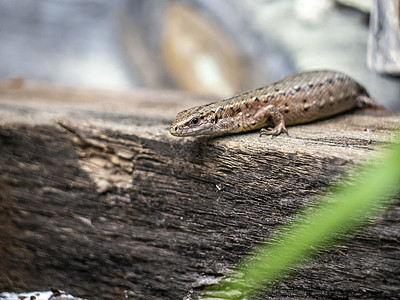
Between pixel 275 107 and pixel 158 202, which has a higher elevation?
pixel 275 107

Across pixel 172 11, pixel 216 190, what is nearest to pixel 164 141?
pixel 216 190

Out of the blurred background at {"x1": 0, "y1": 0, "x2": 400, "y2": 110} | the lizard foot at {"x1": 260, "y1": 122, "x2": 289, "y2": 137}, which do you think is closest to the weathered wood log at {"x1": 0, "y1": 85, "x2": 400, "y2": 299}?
the lizard foot at {"x1": 260, "y1": 122, "x2": 289, "y2": 137}

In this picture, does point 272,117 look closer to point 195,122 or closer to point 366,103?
point 195,122

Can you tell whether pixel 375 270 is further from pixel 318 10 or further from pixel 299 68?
pixel 318 10

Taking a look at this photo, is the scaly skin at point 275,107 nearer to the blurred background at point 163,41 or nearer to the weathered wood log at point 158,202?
the weathered wood log at point 158,202

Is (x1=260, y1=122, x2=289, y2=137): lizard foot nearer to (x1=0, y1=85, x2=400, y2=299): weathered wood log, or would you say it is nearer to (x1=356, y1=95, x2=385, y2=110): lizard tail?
(x1=0, y1=85, x2=400, y2=299): weathered wood log

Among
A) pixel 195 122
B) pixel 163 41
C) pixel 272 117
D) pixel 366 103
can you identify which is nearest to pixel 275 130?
pixel 272 117

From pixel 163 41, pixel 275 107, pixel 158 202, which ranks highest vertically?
pixel 163 41
